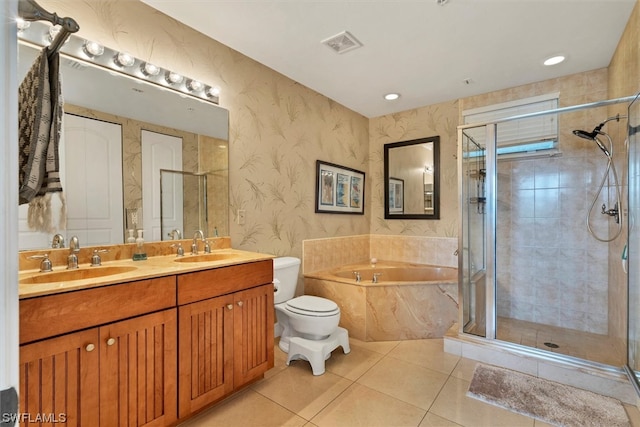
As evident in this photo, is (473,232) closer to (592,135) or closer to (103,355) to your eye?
(592,135)

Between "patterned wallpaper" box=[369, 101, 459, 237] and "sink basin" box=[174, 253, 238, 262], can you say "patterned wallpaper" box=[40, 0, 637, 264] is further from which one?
"sink basin" box=[174, 253, 238, 262]

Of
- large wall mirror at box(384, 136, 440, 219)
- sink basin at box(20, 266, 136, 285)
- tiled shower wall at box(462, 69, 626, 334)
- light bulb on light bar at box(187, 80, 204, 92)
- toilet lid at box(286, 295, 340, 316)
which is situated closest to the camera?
sink basin at box(20, 266, 136, 285)

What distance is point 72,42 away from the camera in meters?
1.63

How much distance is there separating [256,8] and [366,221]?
270cm

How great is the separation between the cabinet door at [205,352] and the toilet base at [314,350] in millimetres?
600

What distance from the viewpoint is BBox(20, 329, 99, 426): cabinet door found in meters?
1.09

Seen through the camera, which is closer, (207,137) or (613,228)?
(207,137)

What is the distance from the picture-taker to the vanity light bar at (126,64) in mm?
A: 1525

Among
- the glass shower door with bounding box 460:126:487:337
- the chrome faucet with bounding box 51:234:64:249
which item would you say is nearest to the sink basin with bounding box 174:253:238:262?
the chrome faucet with bounding box 51:234:64:249

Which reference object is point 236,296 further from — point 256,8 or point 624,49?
point 624,49

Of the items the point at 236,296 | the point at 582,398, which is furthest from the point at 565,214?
the point at 236,296

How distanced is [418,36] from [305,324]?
2.29 metres

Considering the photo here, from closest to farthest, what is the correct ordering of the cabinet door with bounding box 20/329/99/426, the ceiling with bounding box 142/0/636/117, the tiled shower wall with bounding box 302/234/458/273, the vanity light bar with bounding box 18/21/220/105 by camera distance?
the cabinet door with bounding box 20/329/99/426 < the vanity light bar with bounding box 18/21/220/105 < the ceiling with bounding box 142/0/636/117 < the tiled shower wall with bounding box 302/234/458/273

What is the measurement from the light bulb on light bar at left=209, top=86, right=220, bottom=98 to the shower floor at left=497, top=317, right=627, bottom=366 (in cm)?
305
